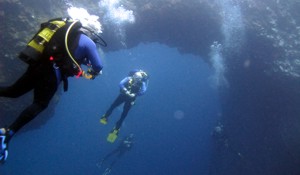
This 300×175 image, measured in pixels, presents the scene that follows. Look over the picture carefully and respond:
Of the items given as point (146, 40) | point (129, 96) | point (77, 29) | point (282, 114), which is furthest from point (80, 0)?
point (282, 114)

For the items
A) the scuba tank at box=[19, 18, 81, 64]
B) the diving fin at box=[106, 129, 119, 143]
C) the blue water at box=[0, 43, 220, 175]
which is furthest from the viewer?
the blue water at box=[0, 43, 220, 175]

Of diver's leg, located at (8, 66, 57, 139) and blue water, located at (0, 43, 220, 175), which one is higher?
diver's leg, located at (8, 66, 57, 139)

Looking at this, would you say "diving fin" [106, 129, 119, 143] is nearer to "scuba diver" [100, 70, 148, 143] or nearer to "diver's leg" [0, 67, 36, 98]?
"scuba diver" [100, 70, 148, 143]

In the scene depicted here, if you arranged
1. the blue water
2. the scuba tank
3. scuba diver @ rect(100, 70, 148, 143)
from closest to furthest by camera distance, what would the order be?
the scuba tank
scuba diver @ rect(100, 70, 148, 143)
the blue water

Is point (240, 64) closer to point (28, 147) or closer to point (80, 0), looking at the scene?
point (80, 0)

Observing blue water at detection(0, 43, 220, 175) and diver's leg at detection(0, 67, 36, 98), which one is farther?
blue water at detection(0, 43, 220, 175)

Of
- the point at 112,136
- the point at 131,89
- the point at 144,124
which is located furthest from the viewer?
Result: the point at 144,124

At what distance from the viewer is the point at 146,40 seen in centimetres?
1761

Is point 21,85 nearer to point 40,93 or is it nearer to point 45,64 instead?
point 40,93

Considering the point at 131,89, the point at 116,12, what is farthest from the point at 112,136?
the point at 116,12

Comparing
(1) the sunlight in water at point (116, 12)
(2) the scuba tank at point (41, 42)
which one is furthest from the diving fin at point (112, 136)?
(1) the sunlight in water at point (116, 12)

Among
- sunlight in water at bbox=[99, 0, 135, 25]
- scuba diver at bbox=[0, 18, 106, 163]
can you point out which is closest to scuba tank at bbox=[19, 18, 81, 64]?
scuba diver at bbox=[0, 18, 106, 163]

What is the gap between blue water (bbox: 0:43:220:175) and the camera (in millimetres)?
72250

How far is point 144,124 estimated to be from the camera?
104688 millimetres
